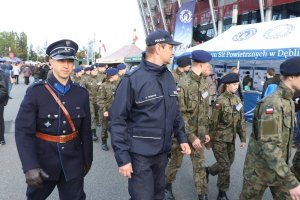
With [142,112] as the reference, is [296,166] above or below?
below

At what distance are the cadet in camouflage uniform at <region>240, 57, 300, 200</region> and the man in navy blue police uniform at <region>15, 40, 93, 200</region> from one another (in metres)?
1.56

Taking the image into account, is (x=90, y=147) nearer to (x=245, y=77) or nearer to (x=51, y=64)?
(x=51, y=64)

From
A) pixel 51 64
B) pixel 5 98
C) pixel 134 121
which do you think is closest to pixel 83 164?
pixel 134 121

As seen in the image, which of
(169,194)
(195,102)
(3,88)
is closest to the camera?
(195,102)

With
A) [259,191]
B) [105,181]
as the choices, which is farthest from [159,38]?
[105,181]

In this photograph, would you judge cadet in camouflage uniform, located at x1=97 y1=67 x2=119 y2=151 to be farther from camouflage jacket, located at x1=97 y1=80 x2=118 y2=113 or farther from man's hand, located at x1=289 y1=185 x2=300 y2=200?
man's hand, located at x1=289 y1=185 x2=300 y2=200

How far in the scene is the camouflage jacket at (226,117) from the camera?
4.75 metres

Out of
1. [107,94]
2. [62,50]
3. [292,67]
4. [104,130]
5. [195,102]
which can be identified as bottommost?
[104,130]

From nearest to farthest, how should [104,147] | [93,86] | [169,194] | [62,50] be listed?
[62,50] → [169,194] → [104,147] → [93,86]

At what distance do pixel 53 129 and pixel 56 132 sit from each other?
1.4 inches

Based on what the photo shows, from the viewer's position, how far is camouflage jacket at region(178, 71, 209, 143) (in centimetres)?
448

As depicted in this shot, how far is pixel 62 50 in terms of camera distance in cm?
301

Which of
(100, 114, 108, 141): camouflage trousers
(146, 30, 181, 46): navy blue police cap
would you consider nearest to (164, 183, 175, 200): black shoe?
(146, 30, 181, 46): navy blue police cap

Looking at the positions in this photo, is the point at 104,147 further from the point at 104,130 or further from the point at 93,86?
the point at 93,86
